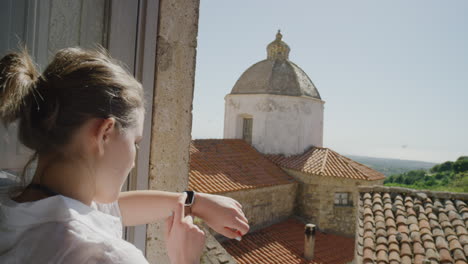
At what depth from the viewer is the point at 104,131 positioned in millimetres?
732

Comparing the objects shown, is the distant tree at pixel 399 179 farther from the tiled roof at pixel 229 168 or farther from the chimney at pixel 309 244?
the chimney at pixel 309 244

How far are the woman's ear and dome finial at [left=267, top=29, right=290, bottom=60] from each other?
15054 mm

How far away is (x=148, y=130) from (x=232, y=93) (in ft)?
43.1

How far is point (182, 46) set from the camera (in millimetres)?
1716

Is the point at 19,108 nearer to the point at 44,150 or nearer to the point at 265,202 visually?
the point at 44,150

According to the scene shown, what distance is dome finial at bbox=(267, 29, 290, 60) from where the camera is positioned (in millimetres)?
15198

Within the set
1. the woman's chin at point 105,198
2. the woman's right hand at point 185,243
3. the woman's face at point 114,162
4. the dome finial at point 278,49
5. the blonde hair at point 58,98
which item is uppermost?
the dome finial at point 278,49

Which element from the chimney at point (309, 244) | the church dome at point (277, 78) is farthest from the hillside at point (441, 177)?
the chimney at point (309, 244)

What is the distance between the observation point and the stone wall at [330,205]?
38.5 feet

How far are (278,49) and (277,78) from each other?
2025 mm

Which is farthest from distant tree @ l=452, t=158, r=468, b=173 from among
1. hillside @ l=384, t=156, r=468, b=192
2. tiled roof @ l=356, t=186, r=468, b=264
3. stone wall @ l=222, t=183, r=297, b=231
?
tiled roof @ l=356, t=186, r=468, b=264

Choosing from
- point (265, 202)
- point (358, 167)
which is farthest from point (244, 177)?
point (358, 167)

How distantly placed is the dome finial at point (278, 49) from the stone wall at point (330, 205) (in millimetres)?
6372

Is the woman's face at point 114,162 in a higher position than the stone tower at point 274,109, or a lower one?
lower
